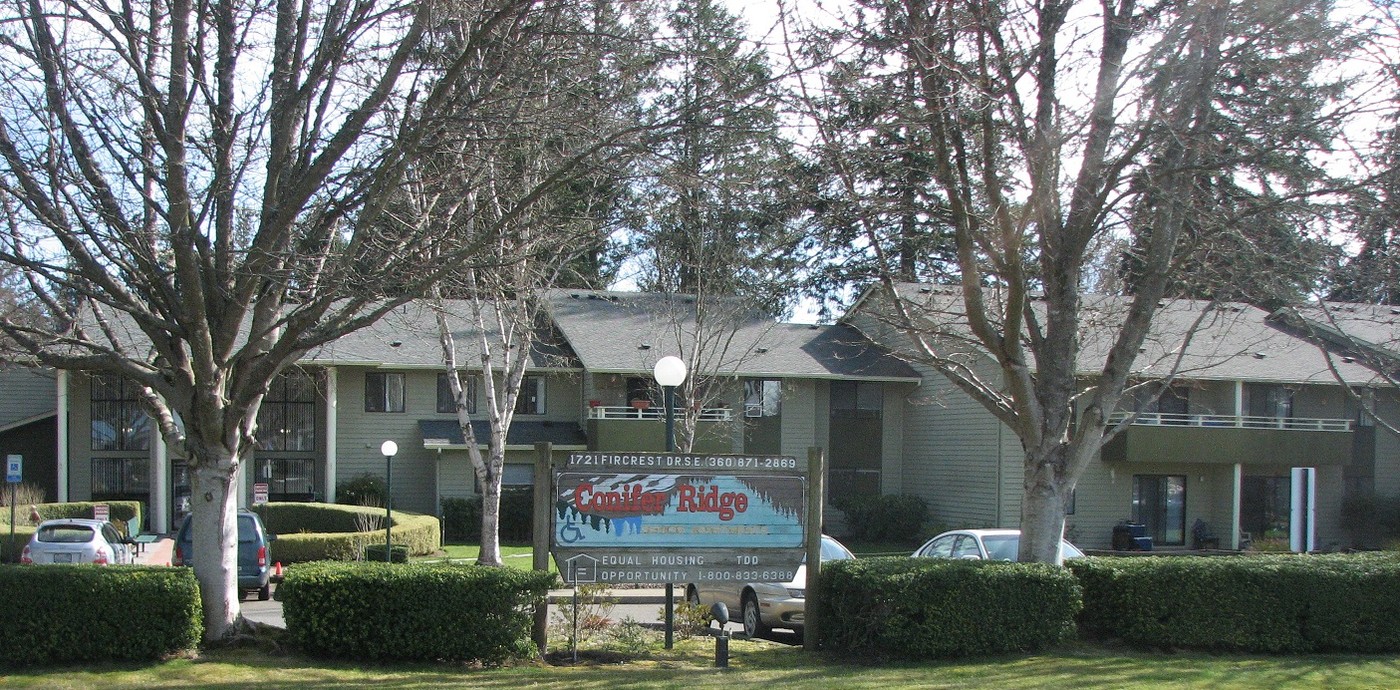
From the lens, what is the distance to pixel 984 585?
11086 mm

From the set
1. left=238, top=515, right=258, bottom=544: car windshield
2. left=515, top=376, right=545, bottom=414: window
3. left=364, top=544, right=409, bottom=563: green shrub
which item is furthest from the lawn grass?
left=515, top=376, right=545, bottom=414: window

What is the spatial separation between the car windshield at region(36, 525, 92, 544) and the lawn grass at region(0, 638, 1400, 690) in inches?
444

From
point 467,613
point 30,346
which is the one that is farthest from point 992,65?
point 30,346

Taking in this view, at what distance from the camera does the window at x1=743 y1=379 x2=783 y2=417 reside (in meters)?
34.2

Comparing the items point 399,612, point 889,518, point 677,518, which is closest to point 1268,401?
point 889,518

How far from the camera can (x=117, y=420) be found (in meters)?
32.5

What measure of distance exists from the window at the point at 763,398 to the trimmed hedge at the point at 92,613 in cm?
2493

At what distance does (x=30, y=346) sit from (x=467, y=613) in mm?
4451

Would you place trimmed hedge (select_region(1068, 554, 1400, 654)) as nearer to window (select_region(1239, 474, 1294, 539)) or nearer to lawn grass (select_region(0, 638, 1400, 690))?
lawn grass (select_region(0, 638, 1400, 690))

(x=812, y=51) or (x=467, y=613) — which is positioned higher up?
(x=812, y=51)

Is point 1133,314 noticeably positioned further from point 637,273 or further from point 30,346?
point 637,273

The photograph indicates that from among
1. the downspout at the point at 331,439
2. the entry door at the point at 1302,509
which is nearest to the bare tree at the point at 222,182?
the downspout at the point at 331,439

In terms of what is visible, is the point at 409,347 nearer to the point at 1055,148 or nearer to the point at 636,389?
the point at 636,389

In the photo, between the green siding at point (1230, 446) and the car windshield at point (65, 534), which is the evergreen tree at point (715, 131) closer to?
the car windshield at point (65, 534)
